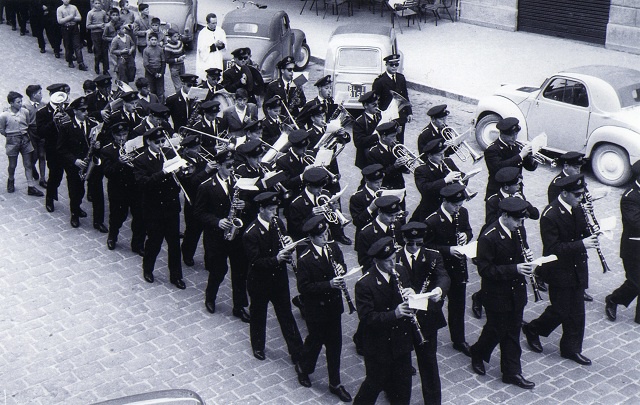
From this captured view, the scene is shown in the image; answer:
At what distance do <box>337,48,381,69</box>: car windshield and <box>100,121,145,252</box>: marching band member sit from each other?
6108mm

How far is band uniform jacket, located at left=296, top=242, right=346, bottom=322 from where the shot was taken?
330 inches

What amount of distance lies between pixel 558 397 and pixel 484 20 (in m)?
15.9

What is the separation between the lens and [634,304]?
10.5 meters

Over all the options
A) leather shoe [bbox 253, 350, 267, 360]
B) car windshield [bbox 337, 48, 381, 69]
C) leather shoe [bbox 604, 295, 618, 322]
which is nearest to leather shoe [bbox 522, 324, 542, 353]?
leather shoe [bbox 604, 295, 618, 322]

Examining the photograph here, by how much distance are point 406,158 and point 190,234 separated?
114 inches

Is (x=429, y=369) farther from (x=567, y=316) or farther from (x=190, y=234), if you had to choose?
(x=190, y=234)

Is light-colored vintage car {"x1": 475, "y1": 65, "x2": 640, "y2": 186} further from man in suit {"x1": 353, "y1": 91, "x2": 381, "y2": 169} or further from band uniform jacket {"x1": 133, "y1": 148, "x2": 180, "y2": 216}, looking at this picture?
band uniform jacket {"x1": 133, "y1": 148, "x2": 180, "y2": 216}

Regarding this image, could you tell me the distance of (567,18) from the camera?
70.6 feet

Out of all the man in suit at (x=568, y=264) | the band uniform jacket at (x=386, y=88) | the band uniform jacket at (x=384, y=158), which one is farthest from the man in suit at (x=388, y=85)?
the man in suit at (x=568, y=264)

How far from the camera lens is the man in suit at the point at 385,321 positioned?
7.82 metres

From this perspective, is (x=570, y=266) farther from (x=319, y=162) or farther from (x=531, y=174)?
(x=531, y=174)

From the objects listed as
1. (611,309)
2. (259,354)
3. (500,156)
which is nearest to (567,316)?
(611,309)

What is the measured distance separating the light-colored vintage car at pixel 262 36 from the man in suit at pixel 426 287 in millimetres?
10335

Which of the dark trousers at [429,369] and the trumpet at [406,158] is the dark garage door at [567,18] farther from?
the dark trousers at [429,369]
